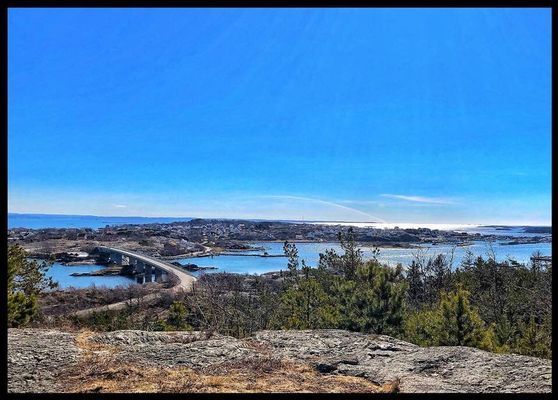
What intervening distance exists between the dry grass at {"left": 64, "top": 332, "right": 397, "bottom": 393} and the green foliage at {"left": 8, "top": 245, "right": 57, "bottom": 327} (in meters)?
4.74

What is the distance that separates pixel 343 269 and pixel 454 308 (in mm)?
8763

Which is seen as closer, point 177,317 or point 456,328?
point 456,328

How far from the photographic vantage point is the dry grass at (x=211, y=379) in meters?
3.06

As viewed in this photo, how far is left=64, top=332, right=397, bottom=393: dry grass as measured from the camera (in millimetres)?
3064

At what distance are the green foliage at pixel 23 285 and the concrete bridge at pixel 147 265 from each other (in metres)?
7.51

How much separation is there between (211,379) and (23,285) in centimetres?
921

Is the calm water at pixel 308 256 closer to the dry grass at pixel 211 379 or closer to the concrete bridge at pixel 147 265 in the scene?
the concrete bridge at pixel 147 265

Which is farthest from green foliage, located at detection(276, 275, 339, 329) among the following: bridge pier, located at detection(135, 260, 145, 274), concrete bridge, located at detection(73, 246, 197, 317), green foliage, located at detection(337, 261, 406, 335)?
bridge pier, located at detection(135, 260, 145, 274)

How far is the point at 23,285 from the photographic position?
1043cm

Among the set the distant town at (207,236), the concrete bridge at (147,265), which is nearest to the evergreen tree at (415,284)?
the distant town at (207,236)

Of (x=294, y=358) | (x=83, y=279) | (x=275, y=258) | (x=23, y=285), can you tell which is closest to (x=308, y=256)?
(x=275, y=258)

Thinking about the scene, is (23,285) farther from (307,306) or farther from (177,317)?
(307,306)
